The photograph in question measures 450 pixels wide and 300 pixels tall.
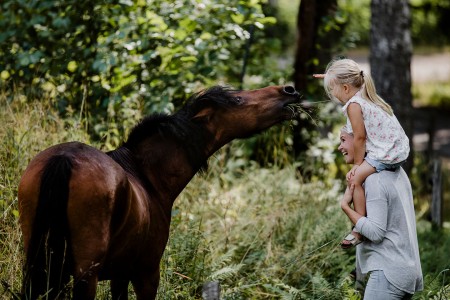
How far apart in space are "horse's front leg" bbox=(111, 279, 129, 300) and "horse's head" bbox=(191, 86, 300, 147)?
1.09 m

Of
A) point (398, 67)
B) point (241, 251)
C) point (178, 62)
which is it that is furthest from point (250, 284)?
point (398, 67)

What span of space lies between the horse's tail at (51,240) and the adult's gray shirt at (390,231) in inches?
65.7

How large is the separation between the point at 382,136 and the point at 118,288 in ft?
6.13

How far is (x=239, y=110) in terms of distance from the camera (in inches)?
189

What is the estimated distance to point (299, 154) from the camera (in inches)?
380

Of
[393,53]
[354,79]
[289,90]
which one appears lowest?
[393,53]

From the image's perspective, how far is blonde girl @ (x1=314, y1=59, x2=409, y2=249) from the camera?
14.0 feet

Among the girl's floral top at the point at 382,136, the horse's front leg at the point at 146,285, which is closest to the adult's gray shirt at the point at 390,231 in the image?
the girl's floral top at the point at 382,136

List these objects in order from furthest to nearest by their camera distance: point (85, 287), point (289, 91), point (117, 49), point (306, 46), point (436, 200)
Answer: point (436, 200) < point (306, 46) < point (117, 49) < point (289, 91) < point (85, 287)

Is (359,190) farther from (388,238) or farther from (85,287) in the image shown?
(85,287)

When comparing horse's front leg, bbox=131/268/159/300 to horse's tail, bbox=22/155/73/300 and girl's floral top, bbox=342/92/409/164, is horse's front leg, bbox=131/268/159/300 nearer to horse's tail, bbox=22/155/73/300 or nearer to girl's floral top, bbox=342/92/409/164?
horse's tail, bbox=22/155/73/300

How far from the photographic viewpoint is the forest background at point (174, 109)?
5912mm

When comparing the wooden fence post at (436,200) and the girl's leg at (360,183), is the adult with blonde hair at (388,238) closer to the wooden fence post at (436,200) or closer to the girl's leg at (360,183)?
the girl's leg at (360,183)

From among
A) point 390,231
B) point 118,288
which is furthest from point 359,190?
point 118,288
